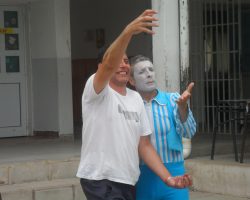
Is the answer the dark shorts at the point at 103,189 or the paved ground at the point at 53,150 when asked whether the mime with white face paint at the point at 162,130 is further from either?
the paved ground at the point at 53,150

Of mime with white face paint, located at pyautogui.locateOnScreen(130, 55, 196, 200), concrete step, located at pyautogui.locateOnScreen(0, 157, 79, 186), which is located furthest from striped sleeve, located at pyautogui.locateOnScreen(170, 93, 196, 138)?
concrete step, located at pyautogui.locateOnScreen(0, 157, 79, 186)

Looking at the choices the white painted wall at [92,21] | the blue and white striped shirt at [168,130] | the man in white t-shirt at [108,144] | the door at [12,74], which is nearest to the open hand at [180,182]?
the man in white t-shirt at [108,144]

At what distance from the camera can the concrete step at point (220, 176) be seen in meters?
7.84

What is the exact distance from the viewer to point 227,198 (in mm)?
7887

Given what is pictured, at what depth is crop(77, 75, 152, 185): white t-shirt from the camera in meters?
4.23

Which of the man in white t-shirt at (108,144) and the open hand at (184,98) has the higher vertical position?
the open hand at (184,98)

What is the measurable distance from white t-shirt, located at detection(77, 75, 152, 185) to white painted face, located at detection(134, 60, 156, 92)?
442 millimetres

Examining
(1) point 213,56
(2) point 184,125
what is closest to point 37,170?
(2) point 184,125

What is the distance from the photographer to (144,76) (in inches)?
186

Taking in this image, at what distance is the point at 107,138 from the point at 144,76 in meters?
0.69

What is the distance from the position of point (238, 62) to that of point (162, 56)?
3165mm

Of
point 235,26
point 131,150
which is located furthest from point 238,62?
point 131,150

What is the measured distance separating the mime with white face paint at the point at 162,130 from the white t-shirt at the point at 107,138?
0.36 m

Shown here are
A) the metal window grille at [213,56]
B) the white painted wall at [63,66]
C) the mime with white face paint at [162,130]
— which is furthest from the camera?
the metal window grille at [213,56]
